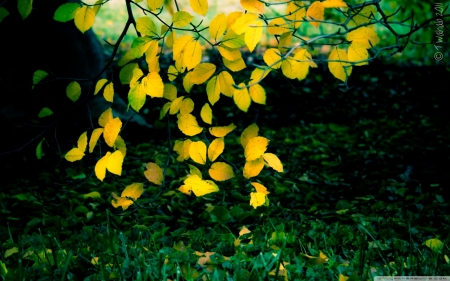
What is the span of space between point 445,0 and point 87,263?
17.9 ft

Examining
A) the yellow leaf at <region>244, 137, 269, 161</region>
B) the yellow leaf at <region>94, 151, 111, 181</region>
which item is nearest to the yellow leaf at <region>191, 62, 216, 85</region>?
the yellow leaf at <region>244, 137, 269, 161</region>

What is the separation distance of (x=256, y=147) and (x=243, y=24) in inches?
16.7

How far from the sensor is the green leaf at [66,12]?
1589mm

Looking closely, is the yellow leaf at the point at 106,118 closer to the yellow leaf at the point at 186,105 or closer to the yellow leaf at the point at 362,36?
the yellow leaf at the point at 186,105

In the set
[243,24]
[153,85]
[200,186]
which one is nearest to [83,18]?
[153,85]

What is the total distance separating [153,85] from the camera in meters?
1.49

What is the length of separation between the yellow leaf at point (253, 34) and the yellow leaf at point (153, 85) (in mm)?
316

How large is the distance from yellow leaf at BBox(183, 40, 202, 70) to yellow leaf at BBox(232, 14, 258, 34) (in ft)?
0.45

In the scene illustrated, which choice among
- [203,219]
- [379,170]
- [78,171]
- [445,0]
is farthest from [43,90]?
[445,0]

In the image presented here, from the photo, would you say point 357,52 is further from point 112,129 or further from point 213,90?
point 112,129

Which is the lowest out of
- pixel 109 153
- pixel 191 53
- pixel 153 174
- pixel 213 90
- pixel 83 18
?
pixel 153 174

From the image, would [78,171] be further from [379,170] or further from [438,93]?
[438,93]

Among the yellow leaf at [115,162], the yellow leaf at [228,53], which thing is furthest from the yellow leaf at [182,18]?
the yellow leaf at [115,162]

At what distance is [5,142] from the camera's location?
325 centimetres
